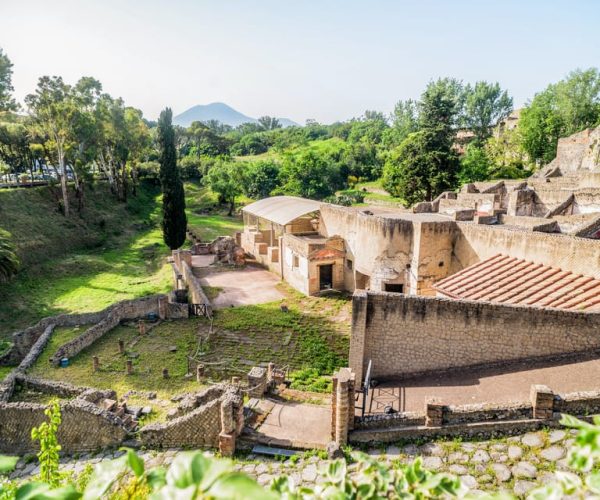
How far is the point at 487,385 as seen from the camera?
33.6 ft

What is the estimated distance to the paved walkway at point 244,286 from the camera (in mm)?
23641

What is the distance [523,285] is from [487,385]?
15.4ft

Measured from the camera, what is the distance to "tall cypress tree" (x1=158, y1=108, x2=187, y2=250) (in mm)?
33144

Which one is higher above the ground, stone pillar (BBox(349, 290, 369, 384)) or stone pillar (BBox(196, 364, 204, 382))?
stone pillar (BBox(349, 290, 369, 384))

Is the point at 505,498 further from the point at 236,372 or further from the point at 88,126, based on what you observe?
the point at 88,126

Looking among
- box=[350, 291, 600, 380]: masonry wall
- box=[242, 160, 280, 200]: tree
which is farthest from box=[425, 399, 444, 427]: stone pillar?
box=[242, 160, 280, 200]: tree

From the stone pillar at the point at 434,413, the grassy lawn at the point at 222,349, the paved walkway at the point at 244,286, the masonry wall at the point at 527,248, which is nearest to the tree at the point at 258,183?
the paved walkway at the point at 244,286

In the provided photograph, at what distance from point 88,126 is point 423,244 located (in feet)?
104

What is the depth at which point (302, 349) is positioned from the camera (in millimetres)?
17438

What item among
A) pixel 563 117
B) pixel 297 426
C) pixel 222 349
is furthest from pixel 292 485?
pixel 563 117

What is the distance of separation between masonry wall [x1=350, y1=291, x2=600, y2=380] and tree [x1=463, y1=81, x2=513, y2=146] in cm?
5688

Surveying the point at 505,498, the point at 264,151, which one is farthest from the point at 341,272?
the point at 264,151

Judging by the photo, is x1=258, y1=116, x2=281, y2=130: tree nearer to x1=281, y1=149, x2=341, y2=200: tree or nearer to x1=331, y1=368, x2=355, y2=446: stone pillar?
x1=281, y1=149, x2=341, y2=200: tree

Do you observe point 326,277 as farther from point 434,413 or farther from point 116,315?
point 434,413
